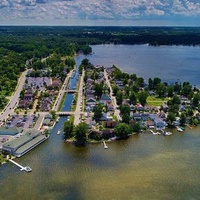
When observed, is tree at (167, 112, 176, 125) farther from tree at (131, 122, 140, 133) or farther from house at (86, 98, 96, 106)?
house at (86, 98, 96, 106)

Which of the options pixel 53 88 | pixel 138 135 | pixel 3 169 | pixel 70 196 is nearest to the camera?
pixel 70 196

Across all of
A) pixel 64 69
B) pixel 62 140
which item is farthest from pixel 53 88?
pixel 62 140

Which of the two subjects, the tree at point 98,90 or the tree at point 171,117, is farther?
the tree at point 98,90

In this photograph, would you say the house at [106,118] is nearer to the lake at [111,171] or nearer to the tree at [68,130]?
the lake at [111,171]

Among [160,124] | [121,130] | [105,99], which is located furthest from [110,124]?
[105,99]

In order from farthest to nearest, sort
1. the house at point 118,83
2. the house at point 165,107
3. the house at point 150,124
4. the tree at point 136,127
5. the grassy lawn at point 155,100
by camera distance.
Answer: the house at point 118,83, the grassy lawn at point 155,100, the house at point 165,107, the house at point 150,124, the tree at point 136,127

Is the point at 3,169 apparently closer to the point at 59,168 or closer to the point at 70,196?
the point at 59,168

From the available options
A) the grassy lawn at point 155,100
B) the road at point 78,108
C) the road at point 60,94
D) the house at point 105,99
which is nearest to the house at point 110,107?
the house at point 105,99

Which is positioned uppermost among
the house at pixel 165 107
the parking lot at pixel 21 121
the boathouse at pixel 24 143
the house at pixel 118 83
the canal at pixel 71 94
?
the house at pixel 165 107
